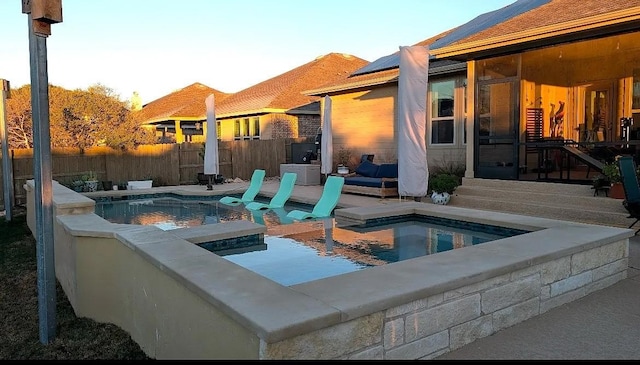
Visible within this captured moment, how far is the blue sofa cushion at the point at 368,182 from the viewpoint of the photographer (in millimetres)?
11180

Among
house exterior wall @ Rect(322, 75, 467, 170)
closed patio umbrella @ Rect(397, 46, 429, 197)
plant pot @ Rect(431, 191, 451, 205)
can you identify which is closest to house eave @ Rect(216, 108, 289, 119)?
house exterior wall @ Rect(322, 75, 467, 170)

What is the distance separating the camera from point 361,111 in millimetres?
15742

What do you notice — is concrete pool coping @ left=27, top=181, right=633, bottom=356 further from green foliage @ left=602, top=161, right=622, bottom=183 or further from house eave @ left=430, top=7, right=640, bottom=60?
house eave @ left=430, top=7, right=640, bottom=60

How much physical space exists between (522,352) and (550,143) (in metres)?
7.02

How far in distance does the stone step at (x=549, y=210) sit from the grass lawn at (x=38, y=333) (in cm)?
659

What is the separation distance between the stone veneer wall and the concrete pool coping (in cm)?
6

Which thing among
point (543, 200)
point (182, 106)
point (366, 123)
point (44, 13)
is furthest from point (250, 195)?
point (182, 106)

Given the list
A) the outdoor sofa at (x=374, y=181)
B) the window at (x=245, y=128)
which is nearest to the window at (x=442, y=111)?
the outdoor sofa at (x=374, y=181)

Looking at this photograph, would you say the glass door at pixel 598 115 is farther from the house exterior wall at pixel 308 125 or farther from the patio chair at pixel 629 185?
the house exterior wall at pixel 308 125

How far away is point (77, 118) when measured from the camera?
22.1 meters

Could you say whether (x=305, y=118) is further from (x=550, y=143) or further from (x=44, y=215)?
(x=44, y=215)

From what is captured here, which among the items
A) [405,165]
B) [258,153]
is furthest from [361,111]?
[405,165]

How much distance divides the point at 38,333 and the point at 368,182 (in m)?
8.10

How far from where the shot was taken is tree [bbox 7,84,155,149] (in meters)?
21.6
